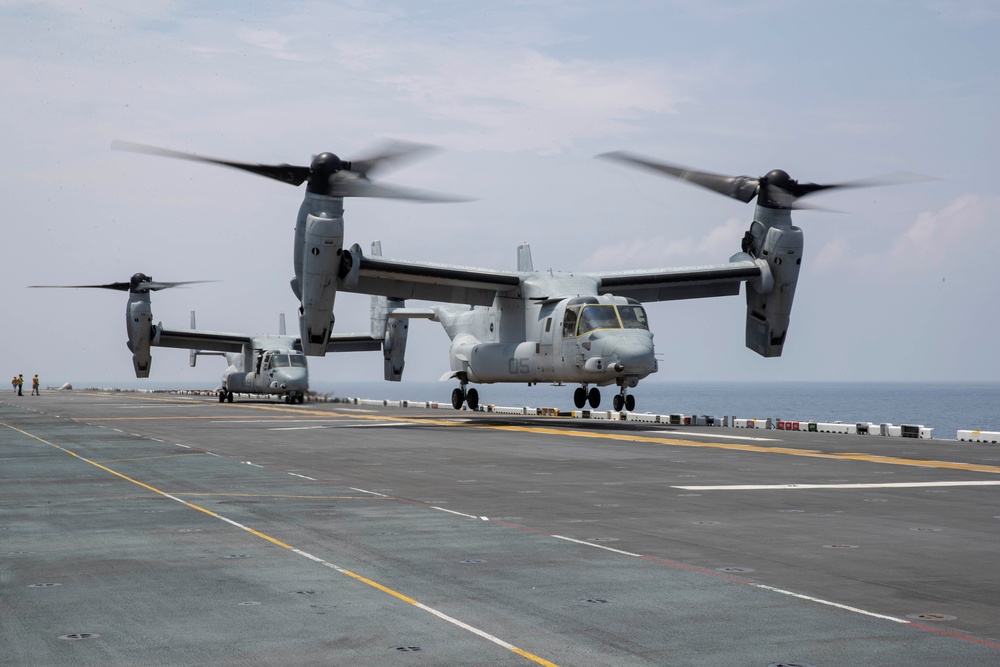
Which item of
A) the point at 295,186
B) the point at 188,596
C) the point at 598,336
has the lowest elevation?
the point at 188,596

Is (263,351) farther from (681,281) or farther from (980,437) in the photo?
(980,437)

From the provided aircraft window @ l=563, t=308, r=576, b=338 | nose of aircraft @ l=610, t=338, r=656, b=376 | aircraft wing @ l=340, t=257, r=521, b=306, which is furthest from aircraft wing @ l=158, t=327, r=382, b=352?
nose of aircraft @ l=610, t=338, r=656, b=376

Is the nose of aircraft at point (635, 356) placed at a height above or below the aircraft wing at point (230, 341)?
below

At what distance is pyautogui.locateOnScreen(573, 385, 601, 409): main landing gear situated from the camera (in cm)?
3974

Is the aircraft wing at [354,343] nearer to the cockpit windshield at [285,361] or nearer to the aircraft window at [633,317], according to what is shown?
the cockpit windshield at [285,361]

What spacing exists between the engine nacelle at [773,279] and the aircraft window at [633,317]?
6.26 metres

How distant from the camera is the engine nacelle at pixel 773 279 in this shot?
129 feet

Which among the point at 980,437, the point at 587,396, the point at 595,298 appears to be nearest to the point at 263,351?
the point at 587,396

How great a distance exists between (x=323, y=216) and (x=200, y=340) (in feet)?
121

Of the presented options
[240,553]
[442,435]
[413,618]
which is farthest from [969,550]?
[442,435]

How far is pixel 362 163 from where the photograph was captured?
35.2 metres

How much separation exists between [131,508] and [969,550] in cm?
1081

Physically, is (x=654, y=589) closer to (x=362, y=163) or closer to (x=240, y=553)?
(x=240, y=553)

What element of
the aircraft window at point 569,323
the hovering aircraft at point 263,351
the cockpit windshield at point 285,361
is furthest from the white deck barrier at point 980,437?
the cockpit windshield at point 285,361
